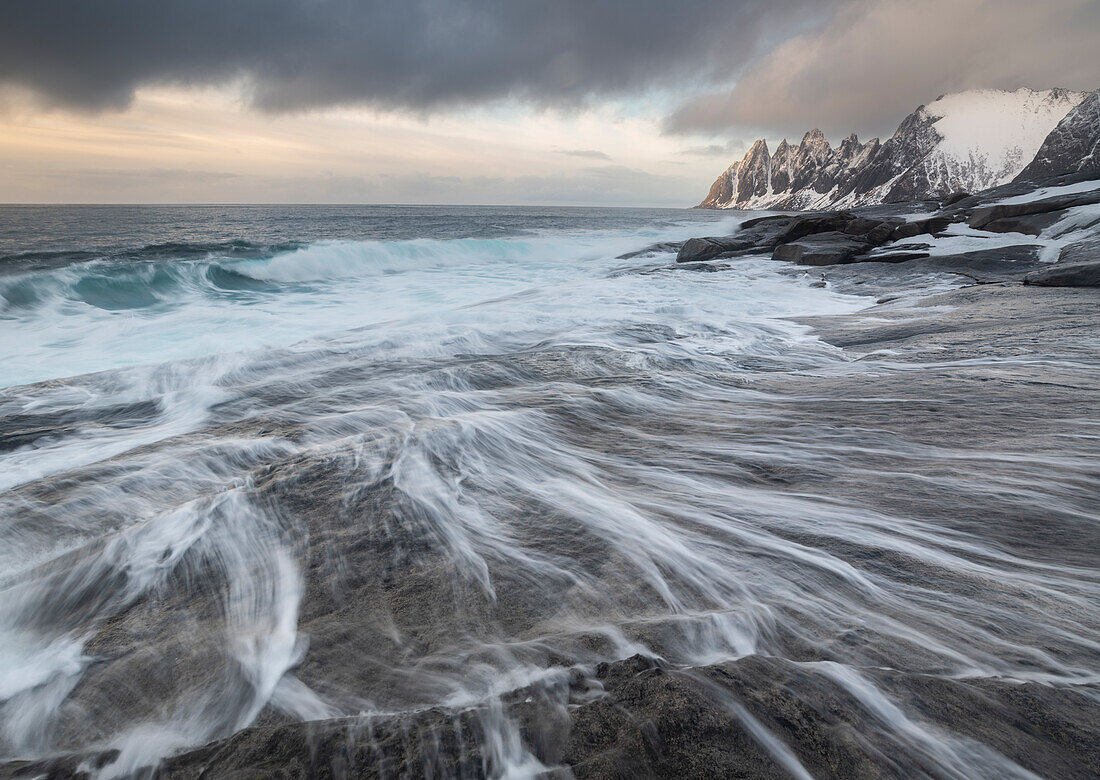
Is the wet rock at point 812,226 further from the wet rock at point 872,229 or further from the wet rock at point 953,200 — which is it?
the wet rock at point 953,200

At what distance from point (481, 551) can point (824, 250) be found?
14.2 meters

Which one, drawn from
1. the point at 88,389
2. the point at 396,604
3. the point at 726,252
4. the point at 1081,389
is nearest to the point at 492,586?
the point at 396,604

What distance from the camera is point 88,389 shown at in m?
4.70

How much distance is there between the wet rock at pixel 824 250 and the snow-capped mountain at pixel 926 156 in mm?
120482

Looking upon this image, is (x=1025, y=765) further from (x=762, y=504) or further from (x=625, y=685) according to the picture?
(x=762, y=504)

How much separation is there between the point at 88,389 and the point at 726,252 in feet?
54.6

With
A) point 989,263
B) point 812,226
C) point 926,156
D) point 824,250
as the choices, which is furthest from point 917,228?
point 926,156

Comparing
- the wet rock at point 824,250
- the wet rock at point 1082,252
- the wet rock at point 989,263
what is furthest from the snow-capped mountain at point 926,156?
the wet rock at point 1082,252

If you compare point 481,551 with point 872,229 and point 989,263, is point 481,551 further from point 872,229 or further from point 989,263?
point 872,229

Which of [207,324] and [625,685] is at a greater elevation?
[625,685]

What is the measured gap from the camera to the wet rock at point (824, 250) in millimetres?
12984

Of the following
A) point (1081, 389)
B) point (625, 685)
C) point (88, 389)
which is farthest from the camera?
point (88, 389)

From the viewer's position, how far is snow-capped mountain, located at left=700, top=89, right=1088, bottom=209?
124 metres

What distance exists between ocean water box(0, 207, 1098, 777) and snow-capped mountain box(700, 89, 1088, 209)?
135125 mm
